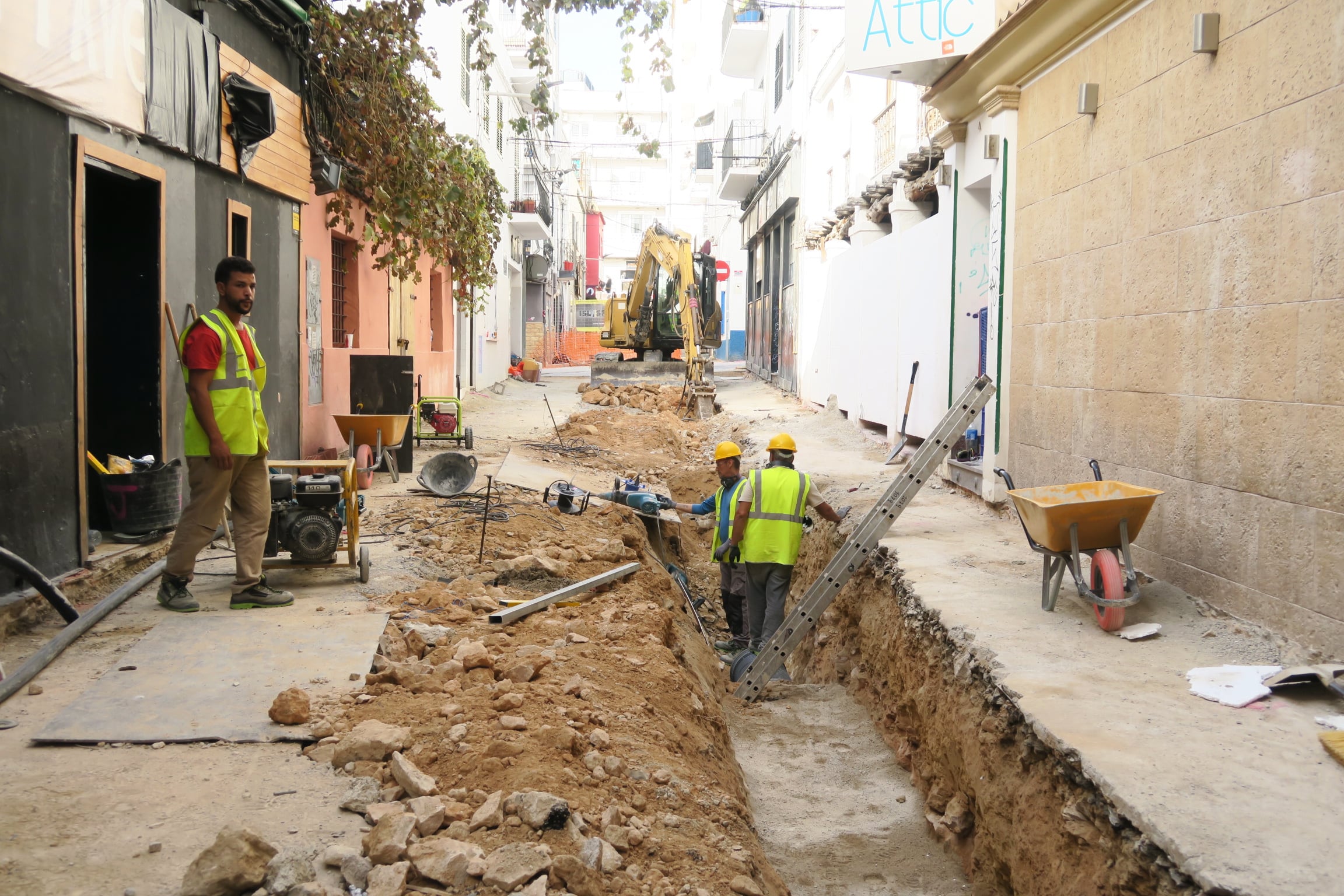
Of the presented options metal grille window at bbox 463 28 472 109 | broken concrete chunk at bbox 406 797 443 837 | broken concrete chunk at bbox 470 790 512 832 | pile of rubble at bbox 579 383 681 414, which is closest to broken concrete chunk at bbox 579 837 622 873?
broken concrete chunk at bbox 470 790 512 832

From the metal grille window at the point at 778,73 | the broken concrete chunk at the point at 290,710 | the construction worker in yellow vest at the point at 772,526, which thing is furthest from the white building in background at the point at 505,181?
the broken concrete chunk at the point at 290,710

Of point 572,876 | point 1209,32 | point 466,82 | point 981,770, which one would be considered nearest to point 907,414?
point 1209,32

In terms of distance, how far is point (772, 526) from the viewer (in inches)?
290

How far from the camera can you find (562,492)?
8.74m

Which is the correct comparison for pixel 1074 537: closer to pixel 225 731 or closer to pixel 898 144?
pixel 225 731

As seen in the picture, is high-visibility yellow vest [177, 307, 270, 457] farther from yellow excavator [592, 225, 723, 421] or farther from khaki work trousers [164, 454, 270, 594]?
yellow excavator [592, 225, 723, 421]

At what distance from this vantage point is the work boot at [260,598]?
5535 mm

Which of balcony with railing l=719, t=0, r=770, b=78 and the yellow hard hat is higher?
balcony with railing l=719, t=0, r=770, b=78

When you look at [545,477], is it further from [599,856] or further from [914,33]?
[599,856]

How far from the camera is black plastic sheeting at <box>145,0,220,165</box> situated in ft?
21.8

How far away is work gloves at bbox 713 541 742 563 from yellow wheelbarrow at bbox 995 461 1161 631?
2.61 m

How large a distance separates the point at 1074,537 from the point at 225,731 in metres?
3.91

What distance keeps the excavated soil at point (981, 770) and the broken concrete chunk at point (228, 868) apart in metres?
2.48

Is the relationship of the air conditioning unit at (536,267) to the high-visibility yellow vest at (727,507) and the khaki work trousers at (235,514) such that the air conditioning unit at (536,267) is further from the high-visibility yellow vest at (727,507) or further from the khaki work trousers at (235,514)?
the khaki work trousers at (235,514)
